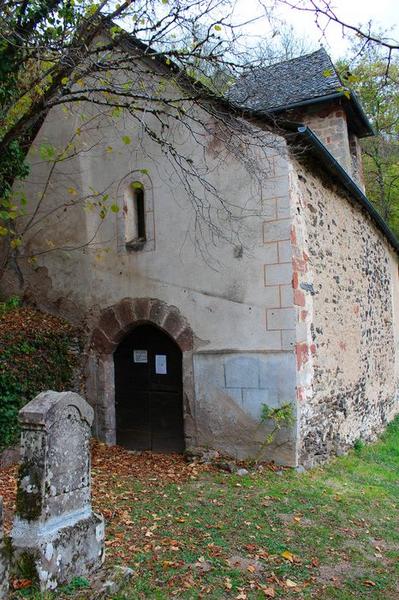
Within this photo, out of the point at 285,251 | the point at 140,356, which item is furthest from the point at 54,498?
the point at 140,356

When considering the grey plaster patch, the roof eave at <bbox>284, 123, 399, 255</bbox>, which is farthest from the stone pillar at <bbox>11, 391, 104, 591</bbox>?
the roof eave at <bbox>284, 123, 399, 255</bbox>

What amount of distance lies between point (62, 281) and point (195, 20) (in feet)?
15.0

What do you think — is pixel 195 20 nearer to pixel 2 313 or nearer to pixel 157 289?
pixel 157 289

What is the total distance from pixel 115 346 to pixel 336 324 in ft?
11.4

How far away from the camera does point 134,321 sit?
286 inches

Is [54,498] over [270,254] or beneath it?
beneath

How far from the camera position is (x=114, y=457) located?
271 inches

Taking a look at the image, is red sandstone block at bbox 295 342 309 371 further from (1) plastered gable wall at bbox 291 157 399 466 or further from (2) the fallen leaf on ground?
(2) the fallen leaf on ground

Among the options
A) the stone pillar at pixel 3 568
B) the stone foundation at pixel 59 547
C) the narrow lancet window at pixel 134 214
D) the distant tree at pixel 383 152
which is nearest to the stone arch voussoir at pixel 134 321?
the narrow lancet window at pixel 134 214

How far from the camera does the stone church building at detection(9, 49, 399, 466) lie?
6277 millimetres

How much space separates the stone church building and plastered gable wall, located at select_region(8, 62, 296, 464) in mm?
20

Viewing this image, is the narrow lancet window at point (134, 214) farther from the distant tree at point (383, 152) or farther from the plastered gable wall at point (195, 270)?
the distant tree at point (383, 152)

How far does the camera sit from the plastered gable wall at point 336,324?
653 centimetres

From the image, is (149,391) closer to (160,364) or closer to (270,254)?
(160,364)
